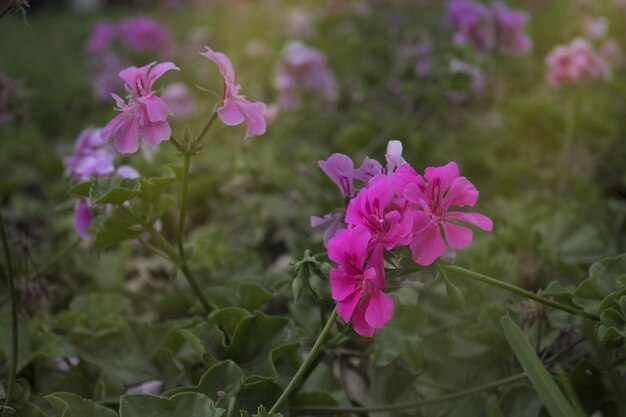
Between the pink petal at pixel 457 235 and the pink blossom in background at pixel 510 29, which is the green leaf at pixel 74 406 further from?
the pink blossom in background at pixel 510 29

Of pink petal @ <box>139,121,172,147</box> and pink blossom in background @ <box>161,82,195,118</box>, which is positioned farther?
pink blossom in background @ <box>161,82,195,118</box>

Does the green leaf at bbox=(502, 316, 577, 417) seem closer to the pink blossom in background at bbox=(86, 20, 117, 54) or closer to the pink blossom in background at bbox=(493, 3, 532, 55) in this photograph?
the pink blossom in background at bbox=(493, 3, 532, 55)

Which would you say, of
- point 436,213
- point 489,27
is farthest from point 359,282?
point 489,27

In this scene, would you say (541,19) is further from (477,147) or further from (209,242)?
(209,242)

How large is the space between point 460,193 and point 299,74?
2259 mm

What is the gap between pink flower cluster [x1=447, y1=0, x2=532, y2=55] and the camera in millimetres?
2744

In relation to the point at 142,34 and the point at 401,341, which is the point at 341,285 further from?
the point at 142,34

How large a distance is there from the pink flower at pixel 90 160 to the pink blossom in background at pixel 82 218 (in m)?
0.06

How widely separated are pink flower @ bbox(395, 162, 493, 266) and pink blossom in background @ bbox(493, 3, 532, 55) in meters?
1.85

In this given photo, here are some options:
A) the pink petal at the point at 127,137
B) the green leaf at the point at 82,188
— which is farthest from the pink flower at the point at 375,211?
the green leaf at the point at 82,188

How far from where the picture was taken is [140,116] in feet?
3.85

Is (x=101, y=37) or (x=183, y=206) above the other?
(x=183, y=206)

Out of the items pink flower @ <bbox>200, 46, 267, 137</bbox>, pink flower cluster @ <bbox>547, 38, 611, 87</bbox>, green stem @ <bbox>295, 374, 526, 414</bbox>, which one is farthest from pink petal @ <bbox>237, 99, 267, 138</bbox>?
pink flower cluster @ <bbox>547, 38, 611, 87</bbox>

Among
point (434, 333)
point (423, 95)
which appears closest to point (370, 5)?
point (423, 95)
